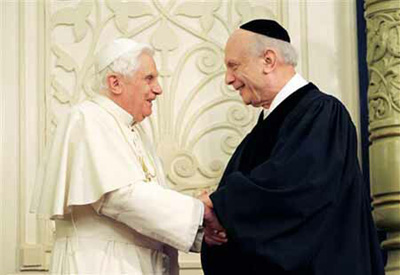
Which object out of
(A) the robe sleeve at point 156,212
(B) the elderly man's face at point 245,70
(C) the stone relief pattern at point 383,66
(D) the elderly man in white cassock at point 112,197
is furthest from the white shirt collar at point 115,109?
(C) the stone relief pattern at point 383,66

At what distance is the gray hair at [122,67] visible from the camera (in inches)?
256

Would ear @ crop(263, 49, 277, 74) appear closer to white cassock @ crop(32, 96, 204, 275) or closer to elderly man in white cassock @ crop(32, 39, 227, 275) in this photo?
elderly man in white cassock @ crop(32, 39, 227, 275)

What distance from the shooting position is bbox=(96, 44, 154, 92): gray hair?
6.50 metres

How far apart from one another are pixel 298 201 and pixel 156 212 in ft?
1.98

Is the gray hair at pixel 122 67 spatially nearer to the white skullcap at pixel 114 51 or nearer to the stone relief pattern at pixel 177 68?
the white skullcap at pixel 114 51

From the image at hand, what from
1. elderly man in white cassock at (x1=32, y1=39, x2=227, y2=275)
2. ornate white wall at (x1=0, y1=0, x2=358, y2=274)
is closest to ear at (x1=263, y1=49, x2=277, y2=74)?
elderly man in white cassock at (x1=32, y1=39, x2=227, y2=275)

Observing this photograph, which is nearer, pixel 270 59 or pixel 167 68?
pixel 270 59

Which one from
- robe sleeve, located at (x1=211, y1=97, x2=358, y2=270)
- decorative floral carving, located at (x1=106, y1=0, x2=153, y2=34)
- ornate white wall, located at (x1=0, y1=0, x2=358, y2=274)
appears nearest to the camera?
robe sleeve, located at (x1=211, y1=97, x2=358, y2=270)

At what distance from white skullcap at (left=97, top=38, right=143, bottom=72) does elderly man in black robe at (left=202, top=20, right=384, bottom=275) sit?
1.79ft

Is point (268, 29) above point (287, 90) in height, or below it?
above

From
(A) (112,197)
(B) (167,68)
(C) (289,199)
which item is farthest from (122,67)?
(B) (167,68)

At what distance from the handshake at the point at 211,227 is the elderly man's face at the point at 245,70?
0.51 meters

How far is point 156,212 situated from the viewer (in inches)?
244

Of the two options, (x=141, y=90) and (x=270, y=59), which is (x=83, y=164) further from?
(x=270, y=59)
